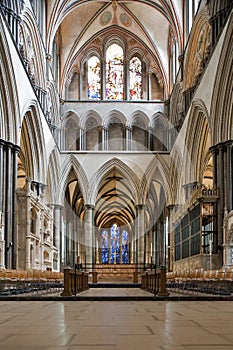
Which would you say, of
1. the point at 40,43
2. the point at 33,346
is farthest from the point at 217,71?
the point at 33,346

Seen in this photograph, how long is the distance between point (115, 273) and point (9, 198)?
14898 mm

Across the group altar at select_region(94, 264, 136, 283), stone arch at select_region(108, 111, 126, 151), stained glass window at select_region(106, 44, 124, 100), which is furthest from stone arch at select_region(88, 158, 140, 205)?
stained glass window at select_region(106, 44, 124, 100)

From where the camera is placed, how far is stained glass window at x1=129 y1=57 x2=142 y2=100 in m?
36.8

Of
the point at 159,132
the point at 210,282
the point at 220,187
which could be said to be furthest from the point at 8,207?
the point at 159,132

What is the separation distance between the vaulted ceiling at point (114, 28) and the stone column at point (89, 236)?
936 cm

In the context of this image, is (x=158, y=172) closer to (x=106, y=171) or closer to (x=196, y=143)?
(x=106, y=171)

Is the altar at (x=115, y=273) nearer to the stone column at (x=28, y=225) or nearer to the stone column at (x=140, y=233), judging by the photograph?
the stone column at (x=140, y=233)

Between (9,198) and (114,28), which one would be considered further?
(114,28)

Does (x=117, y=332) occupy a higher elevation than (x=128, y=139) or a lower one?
lower

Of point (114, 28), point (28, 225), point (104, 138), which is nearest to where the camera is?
point (28, 225)

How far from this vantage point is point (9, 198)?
69.7 feet

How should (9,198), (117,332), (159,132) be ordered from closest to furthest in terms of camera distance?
(117,332)
(9,198)
(159,132)

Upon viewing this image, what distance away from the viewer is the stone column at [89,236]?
34094 mm

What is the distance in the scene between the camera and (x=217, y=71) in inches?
840
